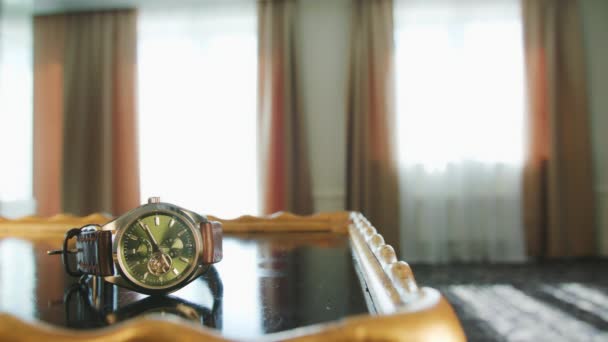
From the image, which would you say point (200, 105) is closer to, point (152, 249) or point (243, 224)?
point (243, 224)

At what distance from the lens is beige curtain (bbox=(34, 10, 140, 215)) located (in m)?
3.19

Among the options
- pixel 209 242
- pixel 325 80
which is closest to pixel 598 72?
pixel 325 80

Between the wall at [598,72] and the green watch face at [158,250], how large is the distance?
335 centimetres

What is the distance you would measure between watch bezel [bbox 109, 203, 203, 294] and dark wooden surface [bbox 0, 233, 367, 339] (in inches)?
0.4

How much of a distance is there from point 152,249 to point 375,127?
8.75ft

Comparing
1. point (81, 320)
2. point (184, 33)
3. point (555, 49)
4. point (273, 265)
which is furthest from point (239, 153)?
point (81, 320)

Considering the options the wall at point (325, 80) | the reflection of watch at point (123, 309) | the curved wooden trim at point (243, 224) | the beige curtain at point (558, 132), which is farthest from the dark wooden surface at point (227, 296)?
the beige curtain at point (558, 132)

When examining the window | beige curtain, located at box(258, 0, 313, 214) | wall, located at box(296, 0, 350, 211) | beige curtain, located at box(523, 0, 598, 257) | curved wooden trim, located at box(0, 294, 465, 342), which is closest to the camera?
curved wooden trim, located at box(0, 294, 465, 342)

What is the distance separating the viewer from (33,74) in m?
3.32

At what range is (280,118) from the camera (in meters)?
3.09

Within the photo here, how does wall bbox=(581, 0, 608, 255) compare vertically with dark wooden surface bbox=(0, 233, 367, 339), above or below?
above

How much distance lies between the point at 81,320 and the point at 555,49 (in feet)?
10.9

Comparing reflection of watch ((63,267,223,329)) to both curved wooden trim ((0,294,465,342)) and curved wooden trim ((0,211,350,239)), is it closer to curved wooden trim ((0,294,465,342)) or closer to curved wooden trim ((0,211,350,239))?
curved wooden trim ((0,294,465,342))

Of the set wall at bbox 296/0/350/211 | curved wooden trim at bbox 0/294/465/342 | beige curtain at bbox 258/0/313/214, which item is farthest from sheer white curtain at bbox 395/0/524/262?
curved wooden trim at bbox 0/294/465/342
